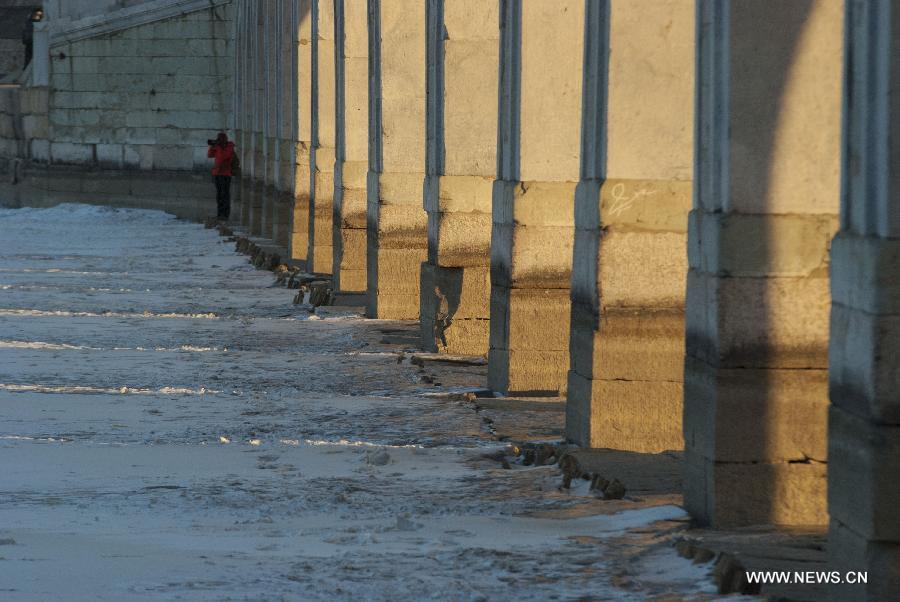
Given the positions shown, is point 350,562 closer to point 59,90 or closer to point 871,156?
point 871,156

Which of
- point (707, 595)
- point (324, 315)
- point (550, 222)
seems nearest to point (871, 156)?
point (707, 595)

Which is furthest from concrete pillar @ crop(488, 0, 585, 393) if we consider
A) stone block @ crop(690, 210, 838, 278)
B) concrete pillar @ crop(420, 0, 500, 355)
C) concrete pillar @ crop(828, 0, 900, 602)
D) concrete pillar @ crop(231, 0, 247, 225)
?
concrete pillar @ crop(231, 0, 247, 225)

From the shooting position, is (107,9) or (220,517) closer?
(220,517)

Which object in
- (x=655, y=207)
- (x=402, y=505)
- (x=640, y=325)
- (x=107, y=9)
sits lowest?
(x=402, y=505)

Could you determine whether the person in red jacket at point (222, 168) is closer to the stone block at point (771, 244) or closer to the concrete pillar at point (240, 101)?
the concrete pillar at point (240, 101)

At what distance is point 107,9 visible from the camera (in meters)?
38.6

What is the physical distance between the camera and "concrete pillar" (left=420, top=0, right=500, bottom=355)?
1329 centimetres

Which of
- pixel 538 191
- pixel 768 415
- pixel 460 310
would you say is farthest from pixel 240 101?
pixel 768 415

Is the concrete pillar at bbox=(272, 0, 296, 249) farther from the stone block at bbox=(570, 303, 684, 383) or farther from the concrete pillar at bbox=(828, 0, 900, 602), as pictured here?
the concrete pillar at bbox=(828, 0, 900, 602)

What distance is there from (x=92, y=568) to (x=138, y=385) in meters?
5.76

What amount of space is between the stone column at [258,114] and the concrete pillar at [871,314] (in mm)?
27000

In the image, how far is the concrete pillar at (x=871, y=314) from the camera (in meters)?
5.14

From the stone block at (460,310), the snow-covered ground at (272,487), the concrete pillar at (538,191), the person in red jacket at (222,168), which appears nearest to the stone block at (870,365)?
the snow-covered ground at (272,487)

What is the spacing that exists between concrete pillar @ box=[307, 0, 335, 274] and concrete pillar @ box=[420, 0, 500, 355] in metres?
8.14
